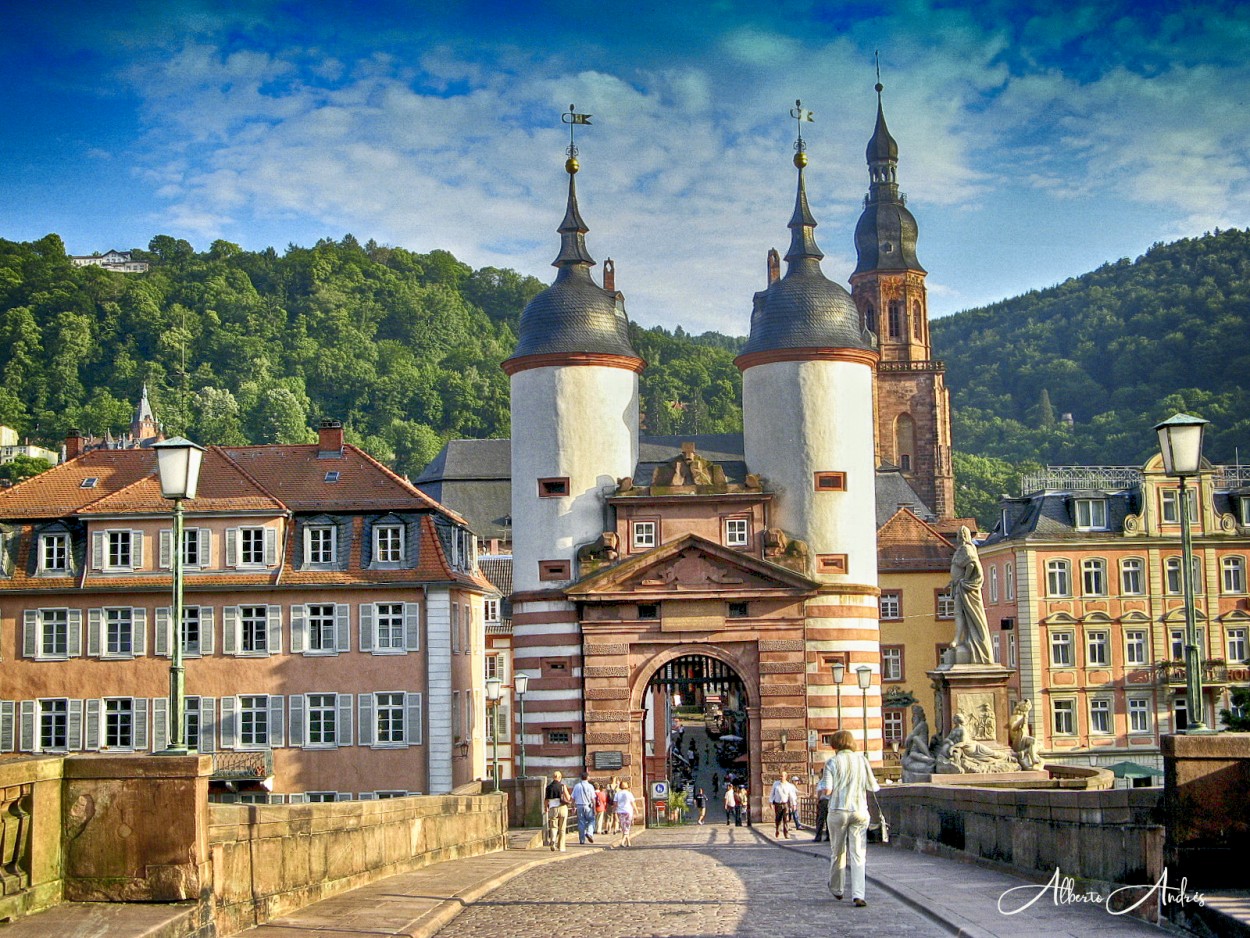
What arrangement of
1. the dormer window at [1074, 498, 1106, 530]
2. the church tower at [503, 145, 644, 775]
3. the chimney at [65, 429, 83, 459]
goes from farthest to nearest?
the dormer window at [1074, 498, 1106, 530] < the chimney at [65, 429, 83, 459] < the church tower at [503, 145, 644, 775]

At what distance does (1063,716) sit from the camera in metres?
67.2

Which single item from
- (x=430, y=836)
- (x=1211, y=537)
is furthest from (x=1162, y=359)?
(x=430, y=836)

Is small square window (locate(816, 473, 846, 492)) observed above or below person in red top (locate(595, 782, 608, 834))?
above

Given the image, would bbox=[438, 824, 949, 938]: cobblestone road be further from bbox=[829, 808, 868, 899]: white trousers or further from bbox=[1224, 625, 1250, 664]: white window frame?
bbox=[1224, 625, 1250, 664]: white window frame

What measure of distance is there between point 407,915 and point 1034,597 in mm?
54123

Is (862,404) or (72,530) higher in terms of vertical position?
(862,404)

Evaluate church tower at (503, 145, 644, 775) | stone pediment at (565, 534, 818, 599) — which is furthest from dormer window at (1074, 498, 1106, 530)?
church tower at (503, 145, 644, 775)

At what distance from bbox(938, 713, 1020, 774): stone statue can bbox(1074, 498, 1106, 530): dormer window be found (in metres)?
34.7

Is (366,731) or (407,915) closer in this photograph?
(407,915)

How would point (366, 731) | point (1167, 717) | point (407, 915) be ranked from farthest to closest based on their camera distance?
1. point (1167, 717)
2. point (366, 731)
3. point (407, 915)

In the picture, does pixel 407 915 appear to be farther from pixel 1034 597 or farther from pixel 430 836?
pixel 1034 597

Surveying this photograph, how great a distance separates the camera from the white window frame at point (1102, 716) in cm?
6719

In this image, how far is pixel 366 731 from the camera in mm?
50375

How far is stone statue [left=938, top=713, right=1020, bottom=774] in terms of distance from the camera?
34812 millimetres
